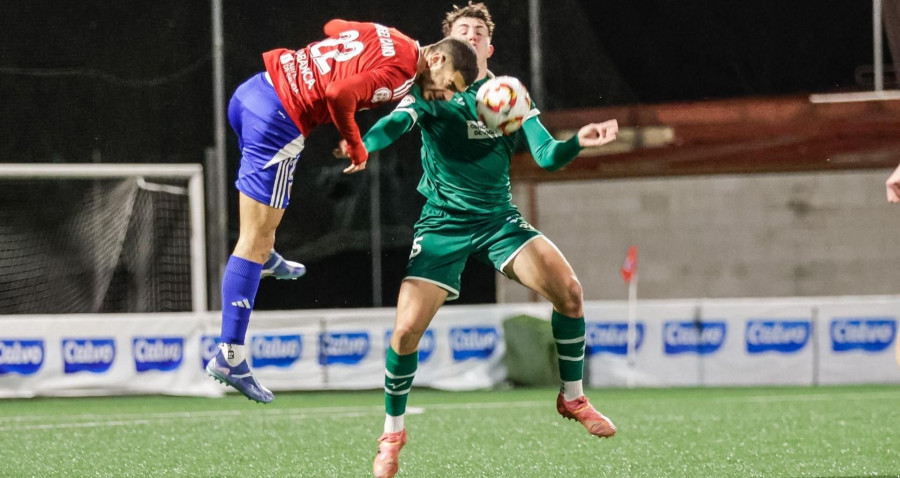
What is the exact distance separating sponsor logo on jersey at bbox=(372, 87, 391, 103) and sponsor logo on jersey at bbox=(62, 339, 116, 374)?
25.1 feet

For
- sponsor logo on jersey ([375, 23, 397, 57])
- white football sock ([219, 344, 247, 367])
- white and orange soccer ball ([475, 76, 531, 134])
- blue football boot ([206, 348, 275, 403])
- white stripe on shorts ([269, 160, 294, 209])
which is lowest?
blue football boot ([206, 348, 275, 403])

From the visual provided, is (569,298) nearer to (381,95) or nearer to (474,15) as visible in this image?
(381,95)

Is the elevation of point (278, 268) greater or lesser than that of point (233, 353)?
greater

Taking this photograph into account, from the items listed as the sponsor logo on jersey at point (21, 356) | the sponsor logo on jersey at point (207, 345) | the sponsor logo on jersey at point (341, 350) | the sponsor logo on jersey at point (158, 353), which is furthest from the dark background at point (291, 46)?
the sponsor logo on jersey at point (21, 356)

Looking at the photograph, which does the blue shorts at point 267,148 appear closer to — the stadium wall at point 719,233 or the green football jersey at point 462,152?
the green football jersey at point 462,152

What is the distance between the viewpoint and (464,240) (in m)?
5.65

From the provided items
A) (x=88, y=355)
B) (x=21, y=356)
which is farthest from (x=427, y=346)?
(x=21, y=356)

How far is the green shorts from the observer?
5.60 metres

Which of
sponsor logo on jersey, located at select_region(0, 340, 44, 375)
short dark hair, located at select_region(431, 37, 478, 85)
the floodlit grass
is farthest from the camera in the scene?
sponsor logo on jersey, located at select_region(0, 340, 44, 375)

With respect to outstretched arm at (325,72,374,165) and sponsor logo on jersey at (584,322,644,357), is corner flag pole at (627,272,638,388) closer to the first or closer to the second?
sponsor logo on jersey at (584,322,644,357)

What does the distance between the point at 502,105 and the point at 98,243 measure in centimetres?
825

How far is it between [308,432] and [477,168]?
3126mm

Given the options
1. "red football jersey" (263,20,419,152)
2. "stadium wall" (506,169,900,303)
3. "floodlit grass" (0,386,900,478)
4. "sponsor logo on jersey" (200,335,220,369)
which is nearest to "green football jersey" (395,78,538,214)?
"red football jersey" (263,20,419,152)

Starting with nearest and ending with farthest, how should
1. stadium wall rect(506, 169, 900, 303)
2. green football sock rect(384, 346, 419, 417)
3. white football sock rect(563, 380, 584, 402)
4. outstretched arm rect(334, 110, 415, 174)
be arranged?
outstretched arm rect(334, 110, 415, 174) < green football sock rect(384, 346, 419, 417) < white football sock rect(563, 380, 584, 402) < stadium wall rect(506, 169, 900, 303)
